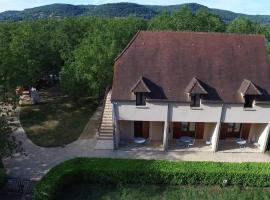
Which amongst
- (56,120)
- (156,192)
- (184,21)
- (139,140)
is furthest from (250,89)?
(184,21)

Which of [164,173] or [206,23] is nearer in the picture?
[164,173]

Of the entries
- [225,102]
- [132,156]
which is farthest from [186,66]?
[132,156]

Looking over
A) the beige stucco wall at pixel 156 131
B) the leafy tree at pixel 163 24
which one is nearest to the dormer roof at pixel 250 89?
the beige stucco wall at pixel 156 131

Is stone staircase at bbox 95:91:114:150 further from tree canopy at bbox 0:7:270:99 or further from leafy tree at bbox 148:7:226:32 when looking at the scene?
leafy tree at bbox 148:7:226:32

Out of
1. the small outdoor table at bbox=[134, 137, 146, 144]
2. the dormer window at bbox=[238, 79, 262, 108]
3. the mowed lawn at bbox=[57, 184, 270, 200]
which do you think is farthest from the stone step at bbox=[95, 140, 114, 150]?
the dormer window at bbox=[238, 79, 262, 108]

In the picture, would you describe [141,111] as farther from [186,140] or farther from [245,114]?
[245,114]
